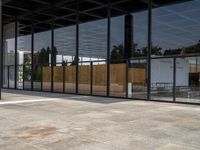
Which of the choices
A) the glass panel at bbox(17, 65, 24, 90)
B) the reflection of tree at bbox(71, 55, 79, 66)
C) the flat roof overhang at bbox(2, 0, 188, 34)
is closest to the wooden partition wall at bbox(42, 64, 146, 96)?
the reflection of tree at bbox(71, 55, 79, 66)

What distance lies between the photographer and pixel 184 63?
1722 cm

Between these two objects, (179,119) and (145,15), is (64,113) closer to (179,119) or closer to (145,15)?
(179,119)

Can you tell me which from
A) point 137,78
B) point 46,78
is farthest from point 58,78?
point 137,78

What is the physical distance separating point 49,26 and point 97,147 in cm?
2095

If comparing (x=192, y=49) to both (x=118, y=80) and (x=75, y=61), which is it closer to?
(x=118, y=80)

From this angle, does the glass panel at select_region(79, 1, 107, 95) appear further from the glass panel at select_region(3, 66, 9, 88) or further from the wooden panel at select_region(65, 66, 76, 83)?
the glass panel at select_region(3, 66, 9, 88)

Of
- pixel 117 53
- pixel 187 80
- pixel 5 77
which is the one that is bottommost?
pixel 5 77

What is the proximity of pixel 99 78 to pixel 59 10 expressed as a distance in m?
7.41

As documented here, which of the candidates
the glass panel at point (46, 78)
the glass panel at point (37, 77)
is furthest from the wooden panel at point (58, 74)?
the glass panel at point (37, 77)

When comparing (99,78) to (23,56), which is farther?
(23,56)

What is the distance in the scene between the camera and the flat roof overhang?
68.8 feet

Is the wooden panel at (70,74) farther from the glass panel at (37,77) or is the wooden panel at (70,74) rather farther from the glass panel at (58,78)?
the glass panel at (37,77)

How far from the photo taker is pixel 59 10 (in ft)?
82.9

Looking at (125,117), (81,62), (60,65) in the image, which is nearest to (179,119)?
(125,117)
